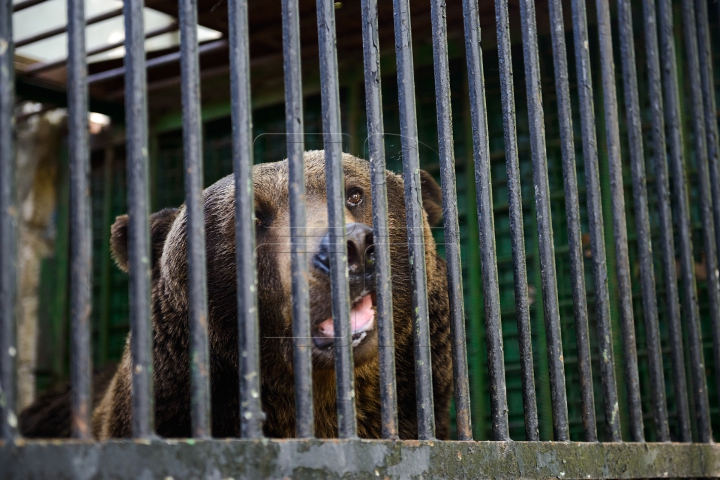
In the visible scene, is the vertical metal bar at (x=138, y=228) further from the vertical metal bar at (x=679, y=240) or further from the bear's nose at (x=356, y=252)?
the vertical metal bar at (x=679, y=240)

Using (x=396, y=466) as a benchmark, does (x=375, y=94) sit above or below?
above

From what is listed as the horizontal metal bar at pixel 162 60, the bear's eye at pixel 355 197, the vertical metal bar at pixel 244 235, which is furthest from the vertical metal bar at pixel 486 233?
the horizontal metal bar at pixel 162 60

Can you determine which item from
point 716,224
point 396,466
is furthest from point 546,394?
point 396,466

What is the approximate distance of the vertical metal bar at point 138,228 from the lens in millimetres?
1512

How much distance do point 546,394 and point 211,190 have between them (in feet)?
9.06

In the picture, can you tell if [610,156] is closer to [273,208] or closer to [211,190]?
[273,208]

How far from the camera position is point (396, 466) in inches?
72.9

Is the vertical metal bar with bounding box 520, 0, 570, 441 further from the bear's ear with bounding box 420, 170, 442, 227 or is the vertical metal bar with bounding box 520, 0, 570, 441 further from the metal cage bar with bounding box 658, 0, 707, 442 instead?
the bear's ear with bounding box 420, 170, 442, 227

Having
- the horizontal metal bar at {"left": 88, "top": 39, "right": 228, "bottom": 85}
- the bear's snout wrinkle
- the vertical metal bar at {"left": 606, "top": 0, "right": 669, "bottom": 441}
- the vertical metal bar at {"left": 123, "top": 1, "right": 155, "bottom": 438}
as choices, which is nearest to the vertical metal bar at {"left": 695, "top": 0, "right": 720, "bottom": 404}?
the vertical metal bar at {"left": 606, "top": 0, "right": 669, "bottom": 441}

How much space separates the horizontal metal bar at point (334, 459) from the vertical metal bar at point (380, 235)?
12cm

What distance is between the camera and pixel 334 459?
172 centimetres

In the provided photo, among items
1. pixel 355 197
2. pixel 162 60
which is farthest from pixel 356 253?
pixel 162 60

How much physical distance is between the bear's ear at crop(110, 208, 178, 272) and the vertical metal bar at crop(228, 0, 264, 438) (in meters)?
2.01

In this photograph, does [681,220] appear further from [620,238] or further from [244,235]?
[244,235]
